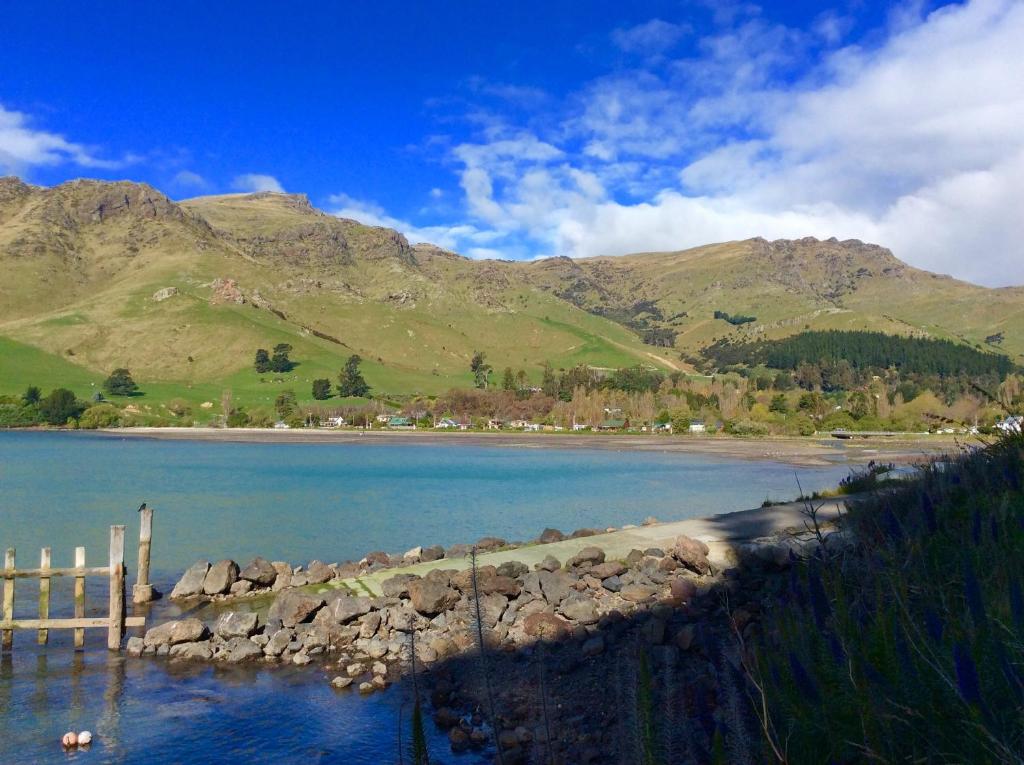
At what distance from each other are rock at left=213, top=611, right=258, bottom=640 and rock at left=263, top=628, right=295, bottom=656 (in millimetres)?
686

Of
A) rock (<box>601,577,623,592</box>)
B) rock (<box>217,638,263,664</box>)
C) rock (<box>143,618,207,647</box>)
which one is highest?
rock (<box>601,577,623,592</box>)

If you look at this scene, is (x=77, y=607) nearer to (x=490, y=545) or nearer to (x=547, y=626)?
(x=547, y=626)

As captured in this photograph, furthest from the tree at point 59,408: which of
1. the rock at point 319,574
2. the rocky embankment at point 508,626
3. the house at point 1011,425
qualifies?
the house at point 1011,425

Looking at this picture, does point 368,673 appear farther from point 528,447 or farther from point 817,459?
point 528,447

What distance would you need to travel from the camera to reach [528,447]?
364 ft

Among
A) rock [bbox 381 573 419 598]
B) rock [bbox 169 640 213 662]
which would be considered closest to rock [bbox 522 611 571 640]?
rock [bbox 381 573 419 598]

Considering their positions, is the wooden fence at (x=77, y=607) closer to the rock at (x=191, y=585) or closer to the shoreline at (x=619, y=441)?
the rock at (x=191, y=585)

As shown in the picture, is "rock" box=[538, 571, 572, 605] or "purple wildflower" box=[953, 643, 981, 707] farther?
"rock" box=[538, 571, 572, 605]

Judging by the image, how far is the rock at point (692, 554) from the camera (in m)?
17.5

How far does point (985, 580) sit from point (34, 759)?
1301cm

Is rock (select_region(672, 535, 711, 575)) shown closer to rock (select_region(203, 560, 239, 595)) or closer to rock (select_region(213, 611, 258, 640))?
rock (select_region(213, 611, 258, 640))

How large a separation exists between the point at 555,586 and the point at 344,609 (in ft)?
15.4

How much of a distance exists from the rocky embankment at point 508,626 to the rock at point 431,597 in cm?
3

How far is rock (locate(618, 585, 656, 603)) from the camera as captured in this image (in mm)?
16469
